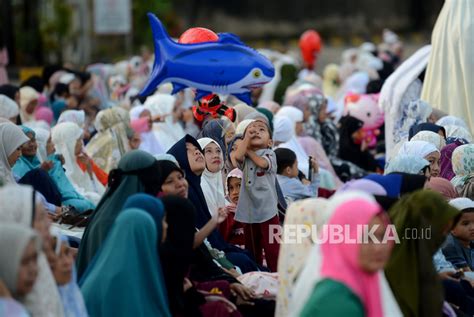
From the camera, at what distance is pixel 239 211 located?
9.60 metres

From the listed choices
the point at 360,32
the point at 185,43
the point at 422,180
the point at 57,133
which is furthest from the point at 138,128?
the point at 360,32

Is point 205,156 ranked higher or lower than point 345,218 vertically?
lower

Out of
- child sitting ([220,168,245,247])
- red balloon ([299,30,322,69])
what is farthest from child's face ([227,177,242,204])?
red balloon ([299,30,322,69])

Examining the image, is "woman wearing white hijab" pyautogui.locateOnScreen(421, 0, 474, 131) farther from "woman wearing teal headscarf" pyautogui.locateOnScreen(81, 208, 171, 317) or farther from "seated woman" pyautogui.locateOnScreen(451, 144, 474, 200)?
"woman wearing teal headscarf" pyautogui.locateOnScreen(81, 208, 171, 317)

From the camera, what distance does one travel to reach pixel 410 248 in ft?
22.8

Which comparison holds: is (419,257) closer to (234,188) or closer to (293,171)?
(234,188)

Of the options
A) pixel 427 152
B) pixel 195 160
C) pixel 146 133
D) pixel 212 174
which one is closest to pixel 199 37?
pixel 212 174

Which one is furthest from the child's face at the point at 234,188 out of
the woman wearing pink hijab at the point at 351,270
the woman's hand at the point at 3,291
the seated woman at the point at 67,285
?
the woman's hand at the point at 3,291

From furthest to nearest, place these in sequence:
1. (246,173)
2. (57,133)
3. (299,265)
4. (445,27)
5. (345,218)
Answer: (445,27), (57,133), (246,173), (299,265), (345,218)

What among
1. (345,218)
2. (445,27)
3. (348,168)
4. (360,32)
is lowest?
(360,32)

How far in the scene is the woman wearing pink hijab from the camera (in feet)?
18.9

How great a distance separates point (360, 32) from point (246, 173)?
26.4 metres

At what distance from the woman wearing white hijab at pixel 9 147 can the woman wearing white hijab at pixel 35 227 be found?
11.4ft

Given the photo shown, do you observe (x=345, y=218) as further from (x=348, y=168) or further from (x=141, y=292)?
(x=348, y=168)
